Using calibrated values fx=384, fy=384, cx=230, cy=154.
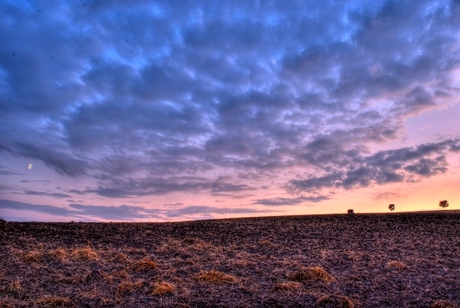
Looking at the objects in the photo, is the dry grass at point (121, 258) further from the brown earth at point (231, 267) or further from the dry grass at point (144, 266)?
the dry grass at point (144, 266)

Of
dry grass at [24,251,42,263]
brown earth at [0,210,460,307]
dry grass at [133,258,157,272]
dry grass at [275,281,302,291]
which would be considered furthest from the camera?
dry grass at [24,251,42,263]

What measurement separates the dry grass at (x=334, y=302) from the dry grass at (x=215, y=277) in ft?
11.6

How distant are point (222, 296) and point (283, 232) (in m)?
14.3

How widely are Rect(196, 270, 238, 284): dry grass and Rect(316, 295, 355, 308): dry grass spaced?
3529 millimetres

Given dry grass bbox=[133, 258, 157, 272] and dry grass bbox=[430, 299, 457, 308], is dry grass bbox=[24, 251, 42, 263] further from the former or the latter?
dry grass bbox=[430, 299, 457, 308]

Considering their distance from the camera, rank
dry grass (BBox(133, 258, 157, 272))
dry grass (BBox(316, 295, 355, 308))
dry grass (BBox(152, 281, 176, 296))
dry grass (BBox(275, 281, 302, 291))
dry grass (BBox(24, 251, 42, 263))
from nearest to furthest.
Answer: dry grass (BBox(316, 295, 355, 308))
dry grass (BBox(152, 281, 176, 296))
dry grass (BBox(275, 281, 302, 291))
dry grass (BBox(133, 258, 157, 272))
dry grass (BBox(24, 251, 42, 263))

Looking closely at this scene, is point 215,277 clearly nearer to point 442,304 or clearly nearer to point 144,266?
point 144,266

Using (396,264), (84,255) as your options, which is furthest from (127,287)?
(396,264)

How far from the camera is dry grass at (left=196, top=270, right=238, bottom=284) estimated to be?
1332 centimetres

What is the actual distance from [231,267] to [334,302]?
5.66 m

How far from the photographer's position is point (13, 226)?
87.7 ft

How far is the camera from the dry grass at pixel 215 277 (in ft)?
43.7

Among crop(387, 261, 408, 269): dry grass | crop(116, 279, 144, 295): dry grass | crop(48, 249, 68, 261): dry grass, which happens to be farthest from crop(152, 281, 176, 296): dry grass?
crop(387, 261, 408, 269): dry grass

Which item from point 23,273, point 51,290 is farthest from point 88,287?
point 23,273
